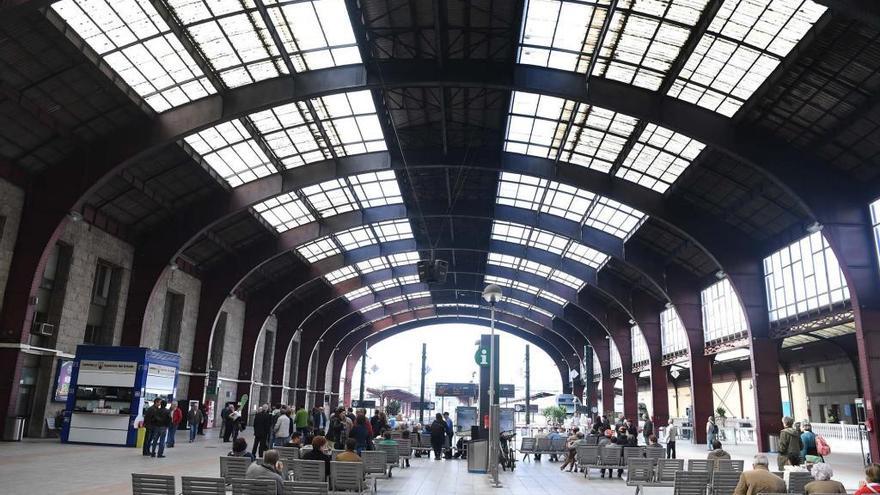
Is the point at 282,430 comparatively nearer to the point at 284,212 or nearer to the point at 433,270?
the point at 433,270

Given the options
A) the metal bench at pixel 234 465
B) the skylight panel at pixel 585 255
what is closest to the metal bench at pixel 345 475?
the metal bench at pixel 234 465

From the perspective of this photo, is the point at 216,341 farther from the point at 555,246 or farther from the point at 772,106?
the point at 772,106

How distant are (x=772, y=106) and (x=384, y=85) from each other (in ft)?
42.8

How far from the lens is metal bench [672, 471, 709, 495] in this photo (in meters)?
12.1

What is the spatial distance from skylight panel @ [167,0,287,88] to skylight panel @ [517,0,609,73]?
8430 millimetres

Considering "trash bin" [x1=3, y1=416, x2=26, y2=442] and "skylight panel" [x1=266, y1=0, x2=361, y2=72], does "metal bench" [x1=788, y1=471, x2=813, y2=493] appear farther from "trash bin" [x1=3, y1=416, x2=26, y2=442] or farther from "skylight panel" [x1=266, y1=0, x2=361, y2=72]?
"trash bin" [x1=3, y1=416, x2=26, y2=442]

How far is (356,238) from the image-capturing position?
4522cm

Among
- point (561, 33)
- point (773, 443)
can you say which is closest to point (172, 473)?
point (561, 33)

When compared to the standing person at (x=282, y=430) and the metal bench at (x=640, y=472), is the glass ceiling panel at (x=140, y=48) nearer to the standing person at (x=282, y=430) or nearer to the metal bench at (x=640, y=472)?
the standing person at (x=282, y=430)

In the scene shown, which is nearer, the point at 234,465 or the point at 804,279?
the point at 234,465

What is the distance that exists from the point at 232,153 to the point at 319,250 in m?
17.2

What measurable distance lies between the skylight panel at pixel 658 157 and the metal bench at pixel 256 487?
2094 centimetres

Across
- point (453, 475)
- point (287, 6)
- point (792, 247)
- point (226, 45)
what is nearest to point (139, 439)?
point (453, 475)

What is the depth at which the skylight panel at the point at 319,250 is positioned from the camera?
44.0m
